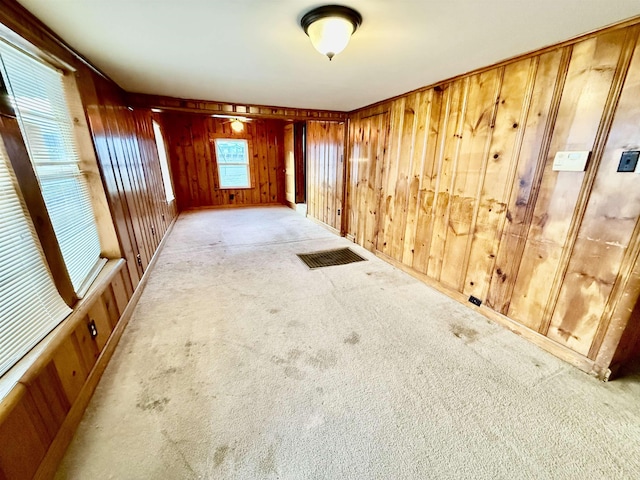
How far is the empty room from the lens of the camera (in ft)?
3.81

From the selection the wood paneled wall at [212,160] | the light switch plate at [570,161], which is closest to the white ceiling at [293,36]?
the light switch plate at [570,161]

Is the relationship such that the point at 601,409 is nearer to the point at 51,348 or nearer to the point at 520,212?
the point at 520,212

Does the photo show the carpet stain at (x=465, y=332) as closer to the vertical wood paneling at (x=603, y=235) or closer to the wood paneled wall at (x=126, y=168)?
the vertical wood paneling at (x=603, y=235)

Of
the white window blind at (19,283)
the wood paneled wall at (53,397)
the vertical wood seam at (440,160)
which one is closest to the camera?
the wood paneled wall at (53,397)

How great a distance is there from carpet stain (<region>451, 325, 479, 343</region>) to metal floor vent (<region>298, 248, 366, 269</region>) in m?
1.55

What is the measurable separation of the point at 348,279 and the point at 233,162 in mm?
5546

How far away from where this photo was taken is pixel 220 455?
1.14 meters

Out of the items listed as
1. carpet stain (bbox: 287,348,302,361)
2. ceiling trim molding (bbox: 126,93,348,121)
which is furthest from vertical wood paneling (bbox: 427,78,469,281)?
ceiling trim molding (bbox: 126,93,348,121)

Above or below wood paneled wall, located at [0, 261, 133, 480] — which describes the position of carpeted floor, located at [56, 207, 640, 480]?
below

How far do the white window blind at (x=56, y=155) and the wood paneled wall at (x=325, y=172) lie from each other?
3307 mm

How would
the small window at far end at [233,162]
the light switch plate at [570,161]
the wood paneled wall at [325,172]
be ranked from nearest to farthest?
the light switch plate at [570,161], the wood paneled wall at [325,172], the small window at far end at [233,162]

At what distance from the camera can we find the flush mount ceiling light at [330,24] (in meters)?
1.27

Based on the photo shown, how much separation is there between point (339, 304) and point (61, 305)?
1.90 metres

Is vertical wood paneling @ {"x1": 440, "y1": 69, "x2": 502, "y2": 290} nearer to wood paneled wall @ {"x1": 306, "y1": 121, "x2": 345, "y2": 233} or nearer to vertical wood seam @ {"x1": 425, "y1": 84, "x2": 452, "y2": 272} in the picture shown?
vertical wood seam @ {"x1": 425, "y1": 84, "x2": 452, "y2": 272}
